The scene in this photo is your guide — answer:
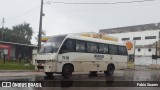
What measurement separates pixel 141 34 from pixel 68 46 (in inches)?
2384

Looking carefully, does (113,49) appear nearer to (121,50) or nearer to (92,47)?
(121,50)

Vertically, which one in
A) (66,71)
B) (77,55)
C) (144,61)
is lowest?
(66,71)

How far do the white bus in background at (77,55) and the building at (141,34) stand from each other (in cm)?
4114

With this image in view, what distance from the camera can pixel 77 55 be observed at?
18.8 m

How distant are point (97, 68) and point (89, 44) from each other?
2.20 metres

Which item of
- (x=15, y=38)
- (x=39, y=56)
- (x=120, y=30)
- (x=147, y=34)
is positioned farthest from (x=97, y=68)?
(x=15, y=38)

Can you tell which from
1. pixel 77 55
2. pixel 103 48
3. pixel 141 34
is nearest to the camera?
pixel 77 55

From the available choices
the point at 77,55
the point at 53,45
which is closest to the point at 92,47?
the point at 77,55

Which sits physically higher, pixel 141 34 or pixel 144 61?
pixel 141 34

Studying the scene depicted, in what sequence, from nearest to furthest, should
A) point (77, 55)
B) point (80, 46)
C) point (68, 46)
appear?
point (68, 46), point (77, 55), point (80, 46)

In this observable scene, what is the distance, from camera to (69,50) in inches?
710

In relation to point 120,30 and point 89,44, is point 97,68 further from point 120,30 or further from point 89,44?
point 120,30

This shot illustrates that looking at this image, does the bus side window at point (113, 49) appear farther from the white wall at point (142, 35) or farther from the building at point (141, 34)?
the white wall at point (142, 35)

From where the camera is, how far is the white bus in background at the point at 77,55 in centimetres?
1716
